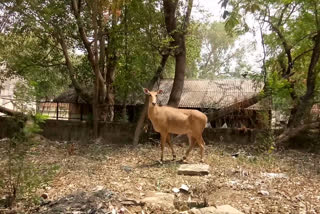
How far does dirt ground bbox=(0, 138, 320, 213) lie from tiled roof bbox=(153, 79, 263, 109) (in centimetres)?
598

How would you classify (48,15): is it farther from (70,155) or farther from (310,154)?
(310,154)

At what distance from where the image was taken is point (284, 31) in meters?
12.8

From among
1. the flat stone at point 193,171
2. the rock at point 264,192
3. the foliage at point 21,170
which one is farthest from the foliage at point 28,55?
the rock at point 264,192

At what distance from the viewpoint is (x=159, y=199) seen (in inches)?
228

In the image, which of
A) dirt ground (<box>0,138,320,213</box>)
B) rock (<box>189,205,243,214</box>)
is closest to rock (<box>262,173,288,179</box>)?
dirt ground (<box>0,138,320,213</box>)

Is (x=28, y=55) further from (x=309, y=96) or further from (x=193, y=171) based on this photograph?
(x=309, y=96)

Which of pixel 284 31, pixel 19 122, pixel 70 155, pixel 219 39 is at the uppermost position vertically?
pixel 219 39

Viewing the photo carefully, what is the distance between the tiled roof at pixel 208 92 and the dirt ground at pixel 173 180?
19.6 ft

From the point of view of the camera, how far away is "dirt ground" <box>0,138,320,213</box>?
556cm

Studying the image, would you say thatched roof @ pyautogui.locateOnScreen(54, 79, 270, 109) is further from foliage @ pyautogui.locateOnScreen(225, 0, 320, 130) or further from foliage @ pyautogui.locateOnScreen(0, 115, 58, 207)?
foliage @ pyautogui.locateOnScreen(0, 115, 58, 207)

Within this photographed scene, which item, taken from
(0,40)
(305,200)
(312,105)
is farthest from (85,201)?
(0,40)

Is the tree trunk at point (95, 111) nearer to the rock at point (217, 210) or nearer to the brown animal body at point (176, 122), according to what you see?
the brown animal body at point (176, 122)

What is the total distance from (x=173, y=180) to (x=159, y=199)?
4.85 ft

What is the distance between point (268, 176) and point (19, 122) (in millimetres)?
5858
